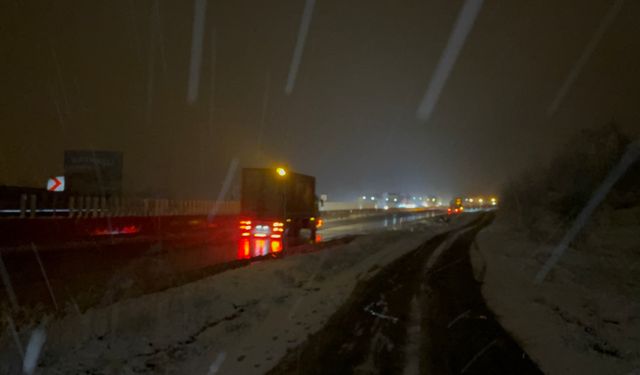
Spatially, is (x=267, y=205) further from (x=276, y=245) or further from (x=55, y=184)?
(x=55, y=184)

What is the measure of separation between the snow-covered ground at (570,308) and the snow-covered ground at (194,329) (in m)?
3.63

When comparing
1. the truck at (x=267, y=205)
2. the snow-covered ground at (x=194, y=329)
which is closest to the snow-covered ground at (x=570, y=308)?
the snow-covered ground at (x=194, y=329)

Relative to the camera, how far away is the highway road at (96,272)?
36.5ft

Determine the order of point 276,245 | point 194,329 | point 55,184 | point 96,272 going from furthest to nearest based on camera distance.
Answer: point 276,245, point 55,184, point 96,272, point 194,329

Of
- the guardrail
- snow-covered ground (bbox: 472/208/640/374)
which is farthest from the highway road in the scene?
snow-covered ground (bbox: 472/208/640/374)

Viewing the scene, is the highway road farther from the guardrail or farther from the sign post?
the sign post

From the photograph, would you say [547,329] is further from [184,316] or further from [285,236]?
[285,236]

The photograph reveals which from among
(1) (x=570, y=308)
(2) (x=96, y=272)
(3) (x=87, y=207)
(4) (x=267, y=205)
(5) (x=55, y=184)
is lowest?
(1) (x=570, y=308)

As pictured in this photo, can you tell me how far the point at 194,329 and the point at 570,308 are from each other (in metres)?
8.25

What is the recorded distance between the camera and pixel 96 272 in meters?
14.9

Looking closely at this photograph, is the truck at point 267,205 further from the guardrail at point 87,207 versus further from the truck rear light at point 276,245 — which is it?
the guardrail at point 87,207

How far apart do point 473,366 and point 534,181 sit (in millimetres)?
64353

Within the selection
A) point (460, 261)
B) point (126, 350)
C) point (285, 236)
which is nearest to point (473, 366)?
point (126, 350)

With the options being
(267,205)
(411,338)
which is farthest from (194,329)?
(267,205)
